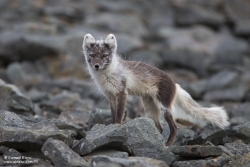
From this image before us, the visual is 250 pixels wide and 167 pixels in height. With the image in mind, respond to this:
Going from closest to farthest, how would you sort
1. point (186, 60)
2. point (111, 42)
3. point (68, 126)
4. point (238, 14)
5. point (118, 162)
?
point (118, 162) → point (68, 126) → point (111, 42) → point (186, 60) → point (238, 14)

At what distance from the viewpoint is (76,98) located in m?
13.0

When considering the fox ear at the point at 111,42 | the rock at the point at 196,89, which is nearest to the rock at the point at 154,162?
the fox ear at the point at 111,42

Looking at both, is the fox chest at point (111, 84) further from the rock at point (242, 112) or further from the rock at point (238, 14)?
the rock at point (238, 14)

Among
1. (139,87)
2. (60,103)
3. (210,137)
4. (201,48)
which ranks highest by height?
(201,48)

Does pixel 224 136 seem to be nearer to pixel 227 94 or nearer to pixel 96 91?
pixel 96 91

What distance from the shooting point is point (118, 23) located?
26625mm

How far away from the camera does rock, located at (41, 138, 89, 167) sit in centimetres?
620

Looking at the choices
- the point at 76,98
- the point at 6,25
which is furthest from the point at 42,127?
the point at 6,25

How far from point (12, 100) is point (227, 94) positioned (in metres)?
8.49

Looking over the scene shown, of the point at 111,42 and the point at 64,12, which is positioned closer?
the point at 111,42

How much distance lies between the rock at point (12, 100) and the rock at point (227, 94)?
24.9ft

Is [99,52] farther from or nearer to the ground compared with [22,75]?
farther from the ground

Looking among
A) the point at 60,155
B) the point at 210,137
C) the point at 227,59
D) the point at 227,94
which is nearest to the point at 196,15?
the point at 227,59

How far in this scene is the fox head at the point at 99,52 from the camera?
859 centimetres
